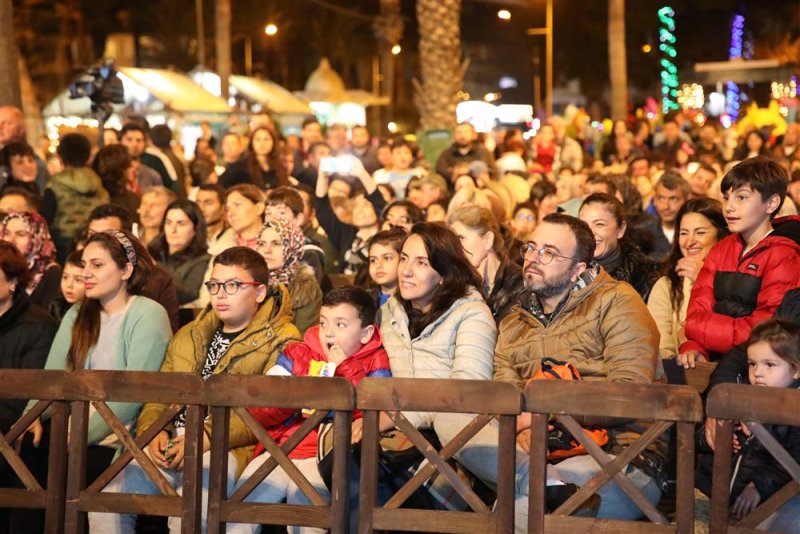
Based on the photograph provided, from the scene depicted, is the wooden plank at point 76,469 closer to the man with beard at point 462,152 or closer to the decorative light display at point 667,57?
the man with beard at point 462,152

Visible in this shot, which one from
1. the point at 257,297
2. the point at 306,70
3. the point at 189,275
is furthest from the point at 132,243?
the point at 306,70

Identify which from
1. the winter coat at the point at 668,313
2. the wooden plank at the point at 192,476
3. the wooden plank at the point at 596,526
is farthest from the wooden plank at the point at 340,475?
the winter coat at the point at 668,313

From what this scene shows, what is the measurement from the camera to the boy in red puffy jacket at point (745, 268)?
6.75 metres

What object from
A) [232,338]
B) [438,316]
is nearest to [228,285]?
[232,338]

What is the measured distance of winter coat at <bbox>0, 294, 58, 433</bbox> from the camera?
7301mm

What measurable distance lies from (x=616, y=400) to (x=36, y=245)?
502 cm

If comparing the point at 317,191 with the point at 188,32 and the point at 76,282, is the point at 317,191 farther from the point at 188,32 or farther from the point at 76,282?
the point at 188,32

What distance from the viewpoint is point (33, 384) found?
5.92 metres

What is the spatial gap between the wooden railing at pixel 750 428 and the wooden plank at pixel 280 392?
153 cm

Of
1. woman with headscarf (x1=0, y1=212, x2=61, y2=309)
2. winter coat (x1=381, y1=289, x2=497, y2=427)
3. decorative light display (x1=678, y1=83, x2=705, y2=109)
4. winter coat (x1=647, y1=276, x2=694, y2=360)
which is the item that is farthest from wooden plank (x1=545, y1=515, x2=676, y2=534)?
decorative light display (x1=678, y1=83, x2=705, y2=109)

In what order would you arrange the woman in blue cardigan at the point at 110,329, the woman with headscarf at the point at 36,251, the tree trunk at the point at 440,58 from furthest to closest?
the tree trunk at the point at 440,58 → the woman with headscarf at the point at 36,251 → the woman in blue cardigan at the point at 110,329

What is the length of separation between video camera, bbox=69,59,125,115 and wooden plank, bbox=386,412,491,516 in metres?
10.3

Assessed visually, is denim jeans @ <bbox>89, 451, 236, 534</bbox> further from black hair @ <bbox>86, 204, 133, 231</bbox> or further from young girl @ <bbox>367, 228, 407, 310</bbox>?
black hair @ <bbox>86, 204, 133, 231</bbox>

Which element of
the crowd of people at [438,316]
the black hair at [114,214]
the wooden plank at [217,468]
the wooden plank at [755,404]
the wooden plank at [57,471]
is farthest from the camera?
the black hair at [114,214]
